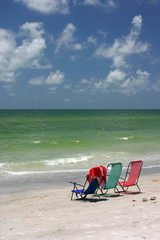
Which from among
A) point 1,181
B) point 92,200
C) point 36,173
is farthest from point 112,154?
point 92,200

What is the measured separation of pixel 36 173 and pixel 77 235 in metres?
8.05

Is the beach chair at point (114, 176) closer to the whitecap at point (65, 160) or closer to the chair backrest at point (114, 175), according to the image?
the chair backrest at point (114, 175)

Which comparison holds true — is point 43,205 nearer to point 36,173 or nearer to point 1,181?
point 1,181

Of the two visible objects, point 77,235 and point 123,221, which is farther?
point 123,221

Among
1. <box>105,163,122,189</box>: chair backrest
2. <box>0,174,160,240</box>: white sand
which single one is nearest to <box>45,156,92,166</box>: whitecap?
<box>0,174,160,240</box>: white sand

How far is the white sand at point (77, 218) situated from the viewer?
4.60 m

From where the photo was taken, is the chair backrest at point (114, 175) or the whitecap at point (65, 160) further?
the whitecap at point (65, 160)

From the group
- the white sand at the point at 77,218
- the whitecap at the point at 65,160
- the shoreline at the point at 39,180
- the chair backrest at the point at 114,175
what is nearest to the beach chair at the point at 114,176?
the chair backrest at the point at 114,175

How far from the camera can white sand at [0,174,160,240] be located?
460 centimetres

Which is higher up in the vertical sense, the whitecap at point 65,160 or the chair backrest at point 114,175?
the chair backrest at point 114,175

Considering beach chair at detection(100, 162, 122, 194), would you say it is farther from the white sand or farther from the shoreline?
the shoreline

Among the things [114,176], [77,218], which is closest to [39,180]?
[114,176]

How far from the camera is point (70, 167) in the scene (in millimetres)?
13680

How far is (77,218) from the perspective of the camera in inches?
227
